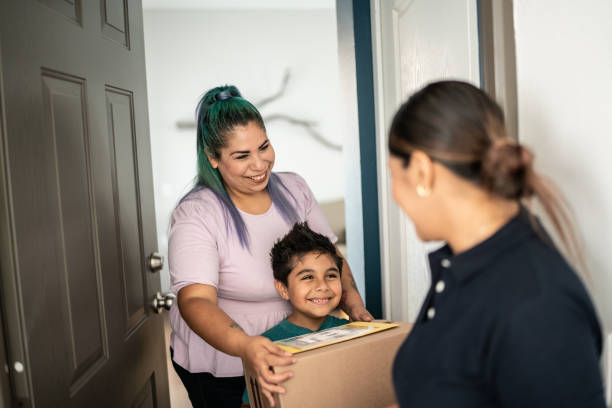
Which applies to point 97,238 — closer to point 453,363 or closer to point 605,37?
point 453,363

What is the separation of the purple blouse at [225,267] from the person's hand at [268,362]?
330mm

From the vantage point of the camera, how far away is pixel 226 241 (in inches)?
59.5

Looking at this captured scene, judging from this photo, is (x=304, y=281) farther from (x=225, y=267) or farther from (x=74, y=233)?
(x=74, y=233)

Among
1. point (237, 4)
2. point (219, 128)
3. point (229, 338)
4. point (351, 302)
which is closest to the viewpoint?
point (229, 338)

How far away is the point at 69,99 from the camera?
132cm

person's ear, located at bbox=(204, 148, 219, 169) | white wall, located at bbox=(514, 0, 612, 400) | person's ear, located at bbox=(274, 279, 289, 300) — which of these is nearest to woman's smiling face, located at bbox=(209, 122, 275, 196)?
person's ear, located at bbox=(204, 148, 219, 169)

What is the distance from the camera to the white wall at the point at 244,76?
17.4 feet

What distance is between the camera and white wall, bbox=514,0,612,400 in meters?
1.02

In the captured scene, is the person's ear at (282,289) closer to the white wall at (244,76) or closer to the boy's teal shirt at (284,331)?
the boy's teal shirt at (284,331)

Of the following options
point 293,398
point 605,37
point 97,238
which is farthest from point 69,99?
point 605,37

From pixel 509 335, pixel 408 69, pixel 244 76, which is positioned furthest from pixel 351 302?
pixel 244 76

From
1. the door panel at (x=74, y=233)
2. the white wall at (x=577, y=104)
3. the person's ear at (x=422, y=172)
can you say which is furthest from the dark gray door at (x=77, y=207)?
the white wall at (x=577, y=104)

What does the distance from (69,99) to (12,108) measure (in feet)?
0.89

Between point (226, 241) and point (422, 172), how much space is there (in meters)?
0.88
